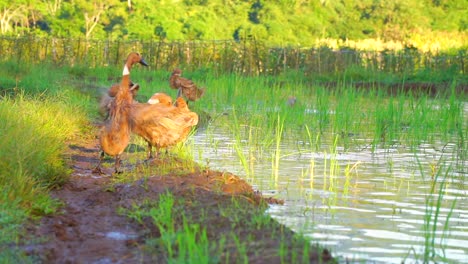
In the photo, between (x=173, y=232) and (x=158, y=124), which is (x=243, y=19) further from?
(x=173, y=232)

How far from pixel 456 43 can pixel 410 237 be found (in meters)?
34.5

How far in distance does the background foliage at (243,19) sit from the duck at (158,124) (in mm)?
32795

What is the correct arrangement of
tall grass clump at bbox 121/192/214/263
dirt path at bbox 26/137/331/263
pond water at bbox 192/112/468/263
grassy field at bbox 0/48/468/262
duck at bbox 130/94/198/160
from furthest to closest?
duck at bbox 130/94/198/160 < grassy field at bbox 0/48/468/262 < pond water at bbox 192/112/468/263 < dirt path at bbox 26/137/331/263 < tall grass clump at bbox 121/192/214/263

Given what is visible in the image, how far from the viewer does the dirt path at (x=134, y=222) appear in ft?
17.2

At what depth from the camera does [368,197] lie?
26.2 feet

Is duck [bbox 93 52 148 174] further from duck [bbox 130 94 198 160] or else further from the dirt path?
the dirt path

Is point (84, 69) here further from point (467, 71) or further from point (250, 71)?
point (467, 71)

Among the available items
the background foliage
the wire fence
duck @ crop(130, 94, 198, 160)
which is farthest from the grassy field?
the background foliage

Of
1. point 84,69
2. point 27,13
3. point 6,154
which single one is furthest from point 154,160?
point 27,13

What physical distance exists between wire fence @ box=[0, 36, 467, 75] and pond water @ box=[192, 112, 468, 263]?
1592cm

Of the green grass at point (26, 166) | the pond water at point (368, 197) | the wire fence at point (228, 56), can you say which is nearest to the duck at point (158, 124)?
the pond water at point (368, 197)

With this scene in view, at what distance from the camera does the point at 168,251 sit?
17.0ft

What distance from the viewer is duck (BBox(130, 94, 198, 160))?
891cm

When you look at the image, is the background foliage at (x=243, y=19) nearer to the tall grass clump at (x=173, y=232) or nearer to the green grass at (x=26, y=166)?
the green grass at (x=26, y=166)
